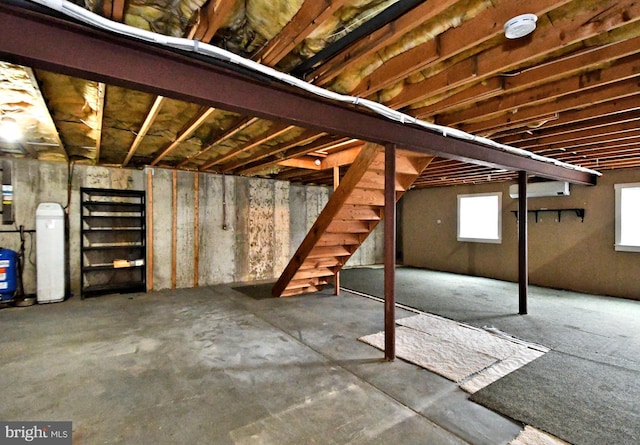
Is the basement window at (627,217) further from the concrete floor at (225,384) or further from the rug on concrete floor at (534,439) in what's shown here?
the rug on concrete floor at (534,439)

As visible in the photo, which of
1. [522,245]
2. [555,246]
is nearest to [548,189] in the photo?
[555,246]

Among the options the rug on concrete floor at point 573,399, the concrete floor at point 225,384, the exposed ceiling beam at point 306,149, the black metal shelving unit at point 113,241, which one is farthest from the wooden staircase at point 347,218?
the black metal shelving unit at point 113,241

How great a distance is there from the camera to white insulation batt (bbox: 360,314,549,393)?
247 cm

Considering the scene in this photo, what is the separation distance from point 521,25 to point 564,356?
9.34ft

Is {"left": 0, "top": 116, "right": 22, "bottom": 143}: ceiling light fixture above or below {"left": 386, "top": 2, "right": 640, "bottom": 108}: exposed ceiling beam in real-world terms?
above

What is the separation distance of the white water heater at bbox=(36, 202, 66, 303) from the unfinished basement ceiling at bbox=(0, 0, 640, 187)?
3.39 feet

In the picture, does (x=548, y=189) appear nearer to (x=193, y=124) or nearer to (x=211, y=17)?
(x=193, y=124)

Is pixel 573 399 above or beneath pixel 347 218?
beneath

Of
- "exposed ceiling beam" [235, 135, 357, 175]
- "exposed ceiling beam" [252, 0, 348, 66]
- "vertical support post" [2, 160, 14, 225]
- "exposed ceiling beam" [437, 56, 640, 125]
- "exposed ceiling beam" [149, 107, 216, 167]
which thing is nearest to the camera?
"exposed ceiling beam" [252, 0, 348, 66]

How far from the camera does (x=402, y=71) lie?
1.91m

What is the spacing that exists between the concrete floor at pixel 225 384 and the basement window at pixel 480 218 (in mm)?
4664

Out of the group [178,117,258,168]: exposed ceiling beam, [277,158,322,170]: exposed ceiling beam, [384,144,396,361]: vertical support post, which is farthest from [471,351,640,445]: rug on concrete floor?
[277,158,322,170]: exposed ceiling beam

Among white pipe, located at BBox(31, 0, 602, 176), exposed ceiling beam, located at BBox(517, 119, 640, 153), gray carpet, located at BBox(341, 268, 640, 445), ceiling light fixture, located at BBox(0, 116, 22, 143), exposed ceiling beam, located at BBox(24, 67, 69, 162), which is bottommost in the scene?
gray carpet, located at BBox(341, 268, 640, 445)

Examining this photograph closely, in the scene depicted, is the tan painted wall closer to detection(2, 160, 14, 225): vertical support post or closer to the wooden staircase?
the wooden staircase
